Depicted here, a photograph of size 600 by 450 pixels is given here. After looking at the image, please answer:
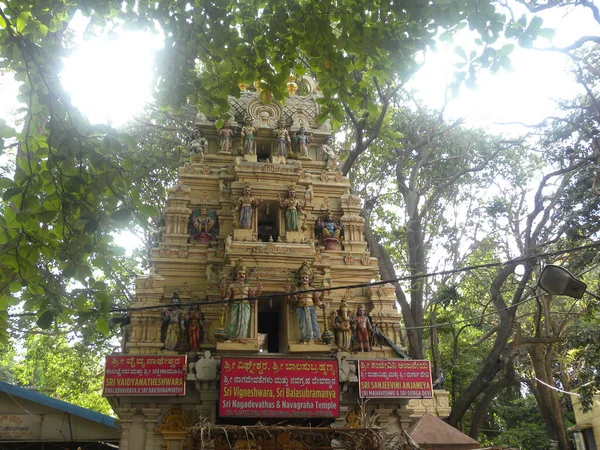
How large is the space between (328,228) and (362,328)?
120 inches

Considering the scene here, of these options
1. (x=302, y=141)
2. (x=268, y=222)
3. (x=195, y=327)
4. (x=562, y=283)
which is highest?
(x=302, y=141)

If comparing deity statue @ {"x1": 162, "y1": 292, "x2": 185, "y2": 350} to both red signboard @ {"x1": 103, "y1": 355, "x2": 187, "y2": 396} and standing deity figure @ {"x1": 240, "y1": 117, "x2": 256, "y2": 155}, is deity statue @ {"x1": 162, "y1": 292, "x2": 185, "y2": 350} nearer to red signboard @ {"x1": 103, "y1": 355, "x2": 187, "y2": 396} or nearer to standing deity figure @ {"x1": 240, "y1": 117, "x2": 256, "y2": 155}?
red signboard @ {"x1": 103, "y1": 355, "x2": 187, "y2": 396}

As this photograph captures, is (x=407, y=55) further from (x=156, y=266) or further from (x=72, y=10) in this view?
(x=156, y=266)

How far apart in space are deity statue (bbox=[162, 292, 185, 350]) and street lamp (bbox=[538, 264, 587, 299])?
871 centimetres

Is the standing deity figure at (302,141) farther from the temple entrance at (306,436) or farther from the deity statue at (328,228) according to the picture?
the temple entrance at (306,436)

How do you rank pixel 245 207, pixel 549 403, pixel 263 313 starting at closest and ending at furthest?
pixel 245 207, pixel 263 313, pixel 549 403

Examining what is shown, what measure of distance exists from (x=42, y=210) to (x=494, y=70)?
436 centimetres

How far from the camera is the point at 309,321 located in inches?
474

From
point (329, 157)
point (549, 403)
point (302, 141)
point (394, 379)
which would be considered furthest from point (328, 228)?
point (549, 403)

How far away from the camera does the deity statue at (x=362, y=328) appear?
1266 centimetres

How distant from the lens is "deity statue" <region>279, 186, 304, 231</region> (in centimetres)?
1354

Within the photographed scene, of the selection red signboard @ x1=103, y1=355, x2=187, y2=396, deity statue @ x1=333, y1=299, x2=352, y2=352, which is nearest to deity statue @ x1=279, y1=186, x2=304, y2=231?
deity statue @ x1=333, y1=299, x2=352, y2=352

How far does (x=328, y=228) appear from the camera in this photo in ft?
46.7

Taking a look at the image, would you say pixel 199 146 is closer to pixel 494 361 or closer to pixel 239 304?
pixel 239 304
